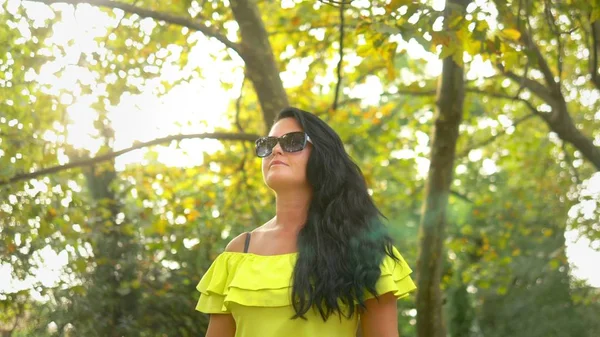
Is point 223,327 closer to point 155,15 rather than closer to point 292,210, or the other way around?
point 292,210

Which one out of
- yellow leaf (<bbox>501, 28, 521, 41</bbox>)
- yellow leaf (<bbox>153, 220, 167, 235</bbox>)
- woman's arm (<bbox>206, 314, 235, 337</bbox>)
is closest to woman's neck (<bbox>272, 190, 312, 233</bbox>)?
woman's arm (<bbox>206, 314, 235, 337</bbox>)

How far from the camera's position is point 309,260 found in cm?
346

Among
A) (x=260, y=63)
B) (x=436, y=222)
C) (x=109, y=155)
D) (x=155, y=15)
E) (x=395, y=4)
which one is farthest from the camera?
(x=436, y=222)

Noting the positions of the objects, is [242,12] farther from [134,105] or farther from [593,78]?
[593,78]

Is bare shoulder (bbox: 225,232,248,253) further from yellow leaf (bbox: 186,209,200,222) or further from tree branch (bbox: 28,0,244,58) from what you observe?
yellow leaf (bbox: 186,209,200,222)

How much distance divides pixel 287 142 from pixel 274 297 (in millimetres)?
603

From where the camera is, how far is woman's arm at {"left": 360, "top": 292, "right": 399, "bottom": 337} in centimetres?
342

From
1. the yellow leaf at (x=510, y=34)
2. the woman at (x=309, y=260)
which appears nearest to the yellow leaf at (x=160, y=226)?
the yellow leaf at (x=510, y=34)

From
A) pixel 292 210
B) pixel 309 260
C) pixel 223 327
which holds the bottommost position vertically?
pixel 223 327

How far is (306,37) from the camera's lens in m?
10.4

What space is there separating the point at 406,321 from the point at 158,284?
180 inches

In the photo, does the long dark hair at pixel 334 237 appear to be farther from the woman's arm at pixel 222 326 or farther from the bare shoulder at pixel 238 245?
the woman's arm at pixel 222 326

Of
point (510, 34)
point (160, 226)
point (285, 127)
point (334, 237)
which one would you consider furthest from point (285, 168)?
point (160, 226)

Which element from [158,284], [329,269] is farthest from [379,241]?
[158,284]
